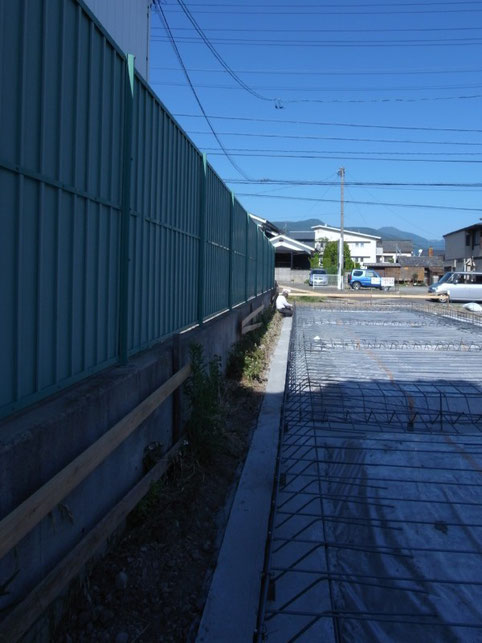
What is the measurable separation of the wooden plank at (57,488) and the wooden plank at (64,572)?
0.32m

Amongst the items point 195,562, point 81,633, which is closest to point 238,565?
point 195,562

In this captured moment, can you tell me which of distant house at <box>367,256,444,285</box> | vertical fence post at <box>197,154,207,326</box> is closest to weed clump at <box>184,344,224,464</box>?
vertical fence post at <box>197,154,207,326</box>

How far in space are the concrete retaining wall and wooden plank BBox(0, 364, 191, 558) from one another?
12cm

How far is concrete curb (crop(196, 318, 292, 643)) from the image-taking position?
3.24 meters

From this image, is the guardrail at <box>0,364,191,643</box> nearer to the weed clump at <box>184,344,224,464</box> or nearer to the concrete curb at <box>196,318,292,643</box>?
the concrete curb at <box>196,318,292,643</box>

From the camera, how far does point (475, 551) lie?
3.91 m

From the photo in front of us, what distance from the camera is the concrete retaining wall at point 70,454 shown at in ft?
8.63

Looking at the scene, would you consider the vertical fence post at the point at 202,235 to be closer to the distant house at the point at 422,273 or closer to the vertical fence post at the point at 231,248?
the vertical fence post at the point at 231,248

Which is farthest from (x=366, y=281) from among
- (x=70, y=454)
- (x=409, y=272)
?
(x=70, y=454)

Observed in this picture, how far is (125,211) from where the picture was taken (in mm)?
4438

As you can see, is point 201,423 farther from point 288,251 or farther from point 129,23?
point 288,251

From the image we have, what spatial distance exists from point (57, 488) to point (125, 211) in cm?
232

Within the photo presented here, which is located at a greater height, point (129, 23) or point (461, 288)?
point (129, 23)

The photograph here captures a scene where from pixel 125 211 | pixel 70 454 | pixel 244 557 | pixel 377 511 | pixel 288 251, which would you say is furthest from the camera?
pixel 288 251
